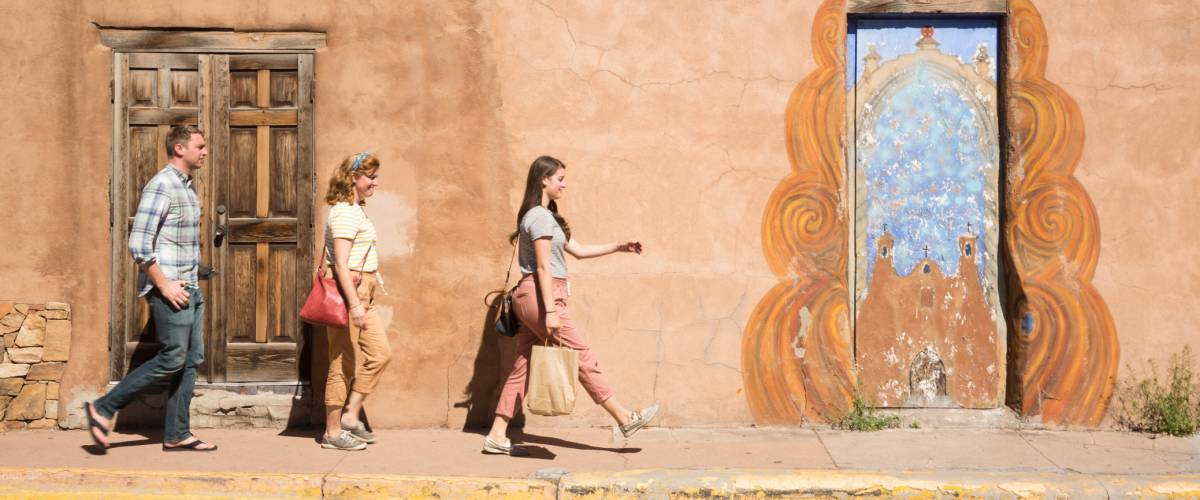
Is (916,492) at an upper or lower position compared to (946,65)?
lower

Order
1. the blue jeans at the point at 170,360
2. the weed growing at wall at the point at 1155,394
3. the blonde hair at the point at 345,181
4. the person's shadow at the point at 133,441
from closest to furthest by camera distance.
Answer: the blue jeans at the point at 170,360 → the blonde hair at the point at 345,181 → the person's shadow at the point at 133,441 → the weed growing at wall at the point at 1155,394

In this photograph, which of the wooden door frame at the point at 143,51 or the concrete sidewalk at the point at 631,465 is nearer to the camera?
the concrete sidewalk at the point at 631,465

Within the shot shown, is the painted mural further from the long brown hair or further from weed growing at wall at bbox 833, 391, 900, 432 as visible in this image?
the long brown hair

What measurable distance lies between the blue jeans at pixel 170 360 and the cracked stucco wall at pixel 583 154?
0.92m

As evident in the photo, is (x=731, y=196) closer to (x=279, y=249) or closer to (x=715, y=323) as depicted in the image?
(x=715, y=323)

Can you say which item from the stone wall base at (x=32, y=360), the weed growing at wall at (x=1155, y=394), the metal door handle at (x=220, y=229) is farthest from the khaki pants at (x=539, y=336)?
the weed growing at wall at (x=1155, y=394)

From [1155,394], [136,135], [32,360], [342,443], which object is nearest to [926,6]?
[1155,394]

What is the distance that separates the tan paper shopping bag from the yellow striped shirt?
1.03 m

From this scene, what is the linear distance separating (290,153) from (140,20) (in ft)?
3.72

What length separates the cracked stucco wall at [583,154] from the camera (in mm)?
6719

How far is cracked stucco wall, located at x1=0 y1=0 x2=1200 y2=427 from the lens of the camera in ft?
22.0

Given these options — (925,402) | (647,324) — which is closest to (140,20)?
(647,324)

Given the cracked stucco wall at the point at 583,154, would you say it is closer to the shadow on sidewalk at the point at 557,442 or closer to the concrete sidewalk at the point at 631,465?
the shadow on sidewalk at the point at 557,442

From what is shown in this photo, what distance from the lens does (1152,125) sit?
22.0 feet
